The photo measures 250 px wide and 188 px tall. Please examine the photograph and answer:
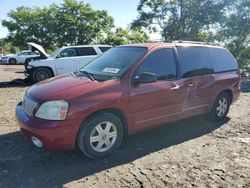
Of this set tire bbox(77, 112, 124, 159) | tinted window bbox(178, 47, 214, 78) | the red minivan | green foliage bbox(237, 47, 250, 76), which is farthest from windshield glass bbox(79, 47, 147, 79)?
green foliage bbox(237, 47, 250, 76)

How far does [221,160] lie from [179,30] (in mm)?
20236

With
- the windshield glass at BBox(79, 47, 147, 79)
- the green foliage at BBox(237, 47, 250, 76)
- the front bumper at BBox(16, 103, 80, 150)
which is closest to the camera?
the front bumper at BBox(16, 103, 80, 150)

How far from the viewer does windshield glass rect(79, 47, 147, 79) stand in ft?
15.6

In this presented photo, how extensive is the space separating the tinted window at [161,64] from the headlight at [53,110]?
1400mm

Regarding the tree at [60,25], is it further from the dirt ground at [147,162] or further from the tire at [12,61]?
the dirt ground at [147,162]

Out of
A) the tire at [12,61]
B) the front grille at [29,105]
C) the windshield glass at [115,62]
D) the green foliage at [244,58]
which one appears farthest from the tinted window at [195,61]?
the tire at [12,61]

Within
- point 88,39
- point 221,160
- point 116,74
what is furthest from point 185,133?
point 88,39

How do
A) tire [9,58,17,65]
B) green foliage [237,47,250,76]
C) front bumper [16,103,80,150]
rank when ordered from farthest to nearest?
1. tire [9,58,17,65]
2. green foliage [237,47,250,76]
3. front bumper [16,103,80,150]

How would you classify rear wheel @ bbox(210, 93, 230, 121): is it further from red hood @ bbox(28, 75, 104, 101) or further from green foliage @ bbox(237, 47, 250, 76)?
green foliage @ bbox(237, 47, 250, 76)

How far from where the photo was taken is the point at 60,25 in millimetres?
31906

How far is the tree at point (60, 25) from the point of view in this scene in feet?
104

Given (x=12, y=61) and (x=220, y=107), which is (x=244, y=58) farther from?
(x=12, y=61)

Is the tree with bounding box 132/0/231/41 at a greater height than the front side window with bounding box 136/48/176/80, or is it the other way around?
the tree with bounding box 132/0/231/41

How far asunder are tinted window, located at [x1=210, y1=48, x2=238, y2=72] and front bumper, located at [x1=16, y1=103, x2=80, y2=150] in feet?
11.2
